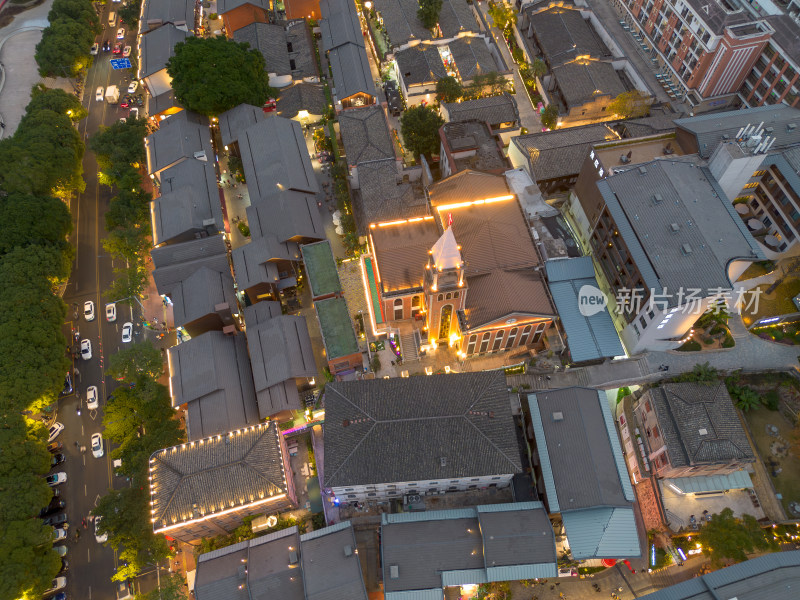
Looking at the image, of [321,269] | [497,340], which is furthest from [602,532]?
[321,269]

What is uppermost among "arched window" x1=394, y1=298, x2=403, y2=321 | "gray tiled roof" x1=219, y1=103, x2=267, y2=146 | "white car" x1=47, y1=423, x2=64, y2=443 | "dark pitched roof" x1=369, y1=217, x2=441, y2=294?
"gray tiled roof" x1=219, y1=103, x2=267, y2=146

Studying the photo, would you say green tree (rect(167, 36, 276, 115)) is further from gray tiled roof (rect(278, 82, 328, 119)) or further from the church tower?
the church tower

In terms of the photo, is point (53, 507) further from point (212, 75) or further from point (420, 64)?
point (420, 64)

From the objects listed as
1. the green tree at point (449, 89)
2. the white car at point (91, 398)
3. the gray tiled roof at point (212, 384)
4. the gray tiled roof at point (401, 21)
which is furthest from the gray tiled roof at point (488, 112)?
the white car at point (91, 398)

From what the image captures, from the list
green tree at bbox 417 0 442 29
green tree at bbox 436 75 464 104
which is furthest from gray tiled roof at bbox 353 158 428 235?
green tree at bbox 417 0 442 29

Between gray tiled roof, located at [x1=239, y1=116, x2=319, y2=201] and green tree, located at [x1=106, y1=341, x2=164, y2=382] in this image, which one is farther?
gray tiled roof, located at [x1=239, y1=116, x2=319, y2=201]

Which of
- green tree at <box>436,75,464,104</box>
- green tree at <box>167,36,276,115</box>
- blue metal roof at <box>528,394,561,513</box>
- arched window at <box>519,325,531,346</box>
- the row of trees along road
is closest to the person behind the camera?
blue metal roof at <box>528,394,561,513</box>
